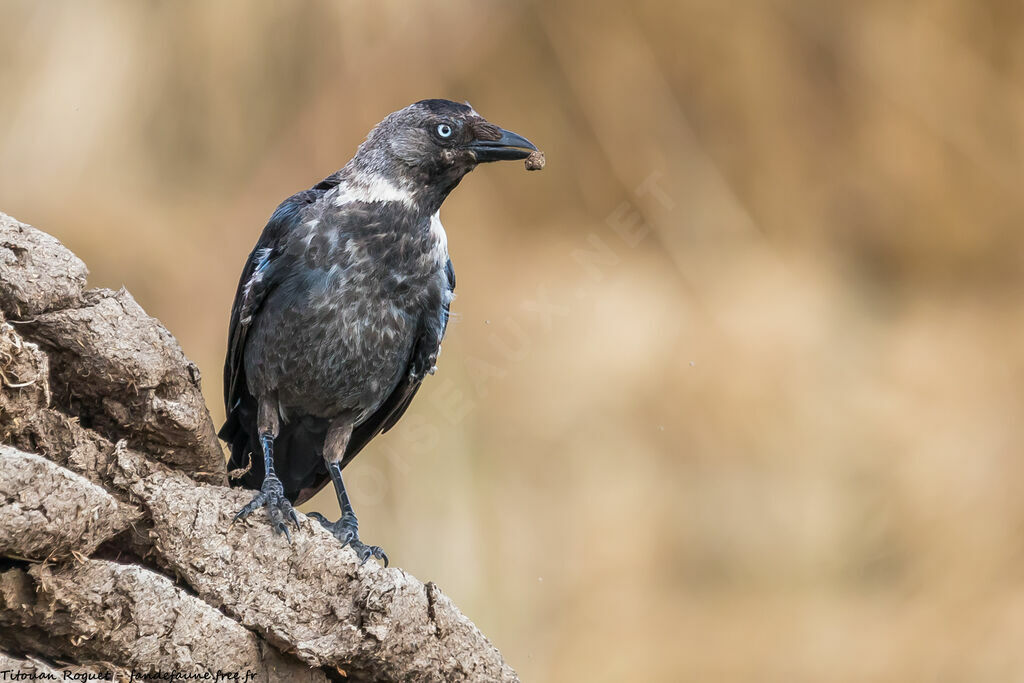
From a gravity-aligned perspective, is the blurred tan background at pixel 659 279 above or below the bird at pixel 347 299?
above

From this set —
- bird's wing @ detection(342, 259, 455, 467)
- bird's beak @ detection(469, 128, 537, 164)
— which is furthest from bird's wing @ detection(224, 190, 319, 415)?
bird's beak @ detection(469, 128, 537, 164)

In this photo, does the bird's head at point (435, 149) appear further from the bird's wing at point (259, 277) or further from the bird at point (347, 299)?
the bird's wing at point (259, 277)

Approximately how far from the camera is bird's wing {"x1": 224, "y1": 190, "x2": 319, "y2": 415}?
4539 millimetres

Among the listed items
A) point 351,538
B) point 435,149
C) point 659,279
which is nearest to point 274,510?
point 351,538

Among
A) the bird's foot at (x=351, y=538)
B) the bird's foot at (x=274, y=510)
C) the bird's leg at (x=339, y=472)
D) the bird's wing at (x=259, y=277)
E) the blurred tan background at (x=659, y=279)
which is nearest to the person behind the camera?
the bird's foot at (x=274, y=510)

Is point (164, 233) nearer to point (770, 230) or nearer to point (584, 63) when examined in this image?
point (584, 63)

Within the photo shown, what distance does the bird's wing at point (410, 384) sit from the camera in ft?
15.5

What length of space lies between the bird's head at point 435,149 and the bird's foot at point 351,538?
1360 millimetres

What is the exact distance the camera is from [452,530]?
845cm

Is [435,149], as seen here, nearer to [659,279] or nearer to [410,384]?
[410,384]

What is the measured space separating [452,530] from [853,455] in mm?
3307

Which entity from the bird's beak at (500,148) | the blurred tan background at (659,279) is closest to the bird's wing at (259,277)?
the bird's beak at (500,148)

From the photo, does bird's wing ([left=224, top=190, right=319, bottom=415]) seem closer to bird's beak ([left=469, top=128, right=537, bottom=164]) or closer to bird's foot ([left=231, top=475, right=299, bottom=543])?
bird's beak ([left=469, top=128, right=537, bottom=164])

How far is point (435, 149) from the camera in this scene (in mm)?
4680
